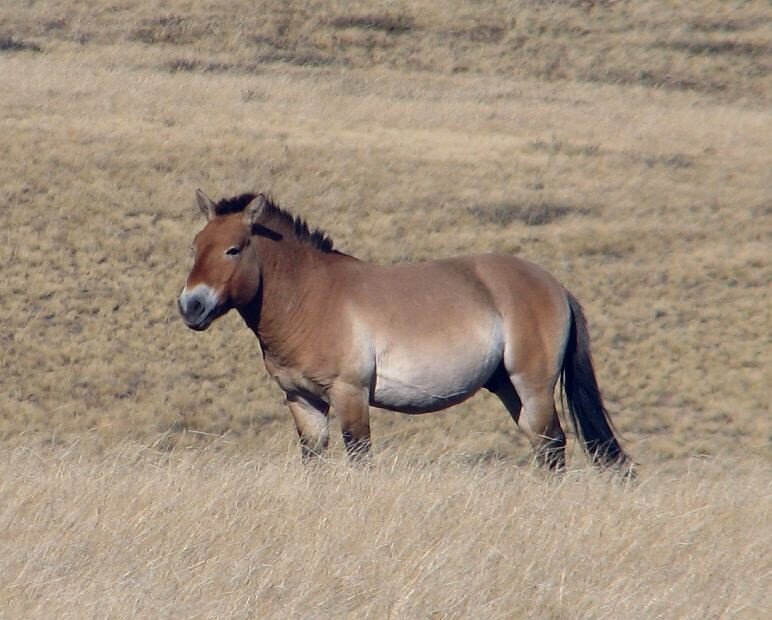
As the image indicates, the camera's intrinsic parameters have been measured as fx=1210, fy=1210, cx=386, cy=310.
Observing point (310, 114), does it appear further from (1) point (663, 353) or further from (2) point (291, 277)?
(2) point (291, 277)

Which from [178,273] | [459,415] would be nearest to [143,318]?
[178,273]

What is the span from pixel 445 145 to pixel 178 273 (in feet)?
27.5

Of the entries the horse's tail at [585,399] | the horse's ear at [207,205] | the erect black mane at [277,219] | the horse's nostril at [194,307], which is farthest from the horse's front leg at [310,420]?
the horse's tail at [585,399]

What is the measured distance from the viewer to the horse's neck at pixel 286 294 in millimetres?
7664

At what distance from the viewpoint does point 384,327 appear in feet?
25.3

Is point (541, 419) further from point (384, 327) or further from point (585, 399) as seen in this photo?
point (384, 327)

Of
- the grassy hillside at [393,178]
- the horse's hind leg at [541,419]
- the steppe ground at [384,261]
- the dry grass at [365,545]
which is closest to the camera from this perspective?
the dry grass at [365,545]

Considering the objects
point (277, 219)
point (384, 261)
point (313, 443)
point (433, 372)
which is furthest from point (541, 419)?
point (384, 261)

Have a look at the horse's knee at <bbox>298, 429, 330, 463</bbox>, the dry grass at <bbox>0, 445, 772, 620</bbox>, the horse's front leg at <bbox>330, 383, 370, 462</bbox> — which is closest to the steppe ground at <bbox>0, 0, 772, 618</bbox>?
the dry grass at <bbox>0, 445, 772, 620</bbox>

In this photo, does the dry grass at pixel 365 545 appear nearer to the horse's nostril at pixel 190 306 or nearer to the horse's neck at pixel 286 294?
the horse's nostril at pixel 190 306

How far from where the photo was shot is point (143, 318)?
16859 mm

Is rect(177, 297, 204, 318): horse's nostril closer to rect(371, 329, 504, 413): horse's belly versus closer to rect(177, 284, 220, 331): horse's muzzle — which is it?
rect(177, 284, 220, 331): horse's muzzle

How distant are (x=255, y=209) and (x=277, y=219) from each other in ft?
1.00

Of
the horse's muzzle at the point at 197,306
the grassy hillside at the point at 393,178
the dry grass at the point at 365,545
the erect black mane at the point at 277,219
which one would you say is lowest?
the grassy hillside at the point at 393,178
